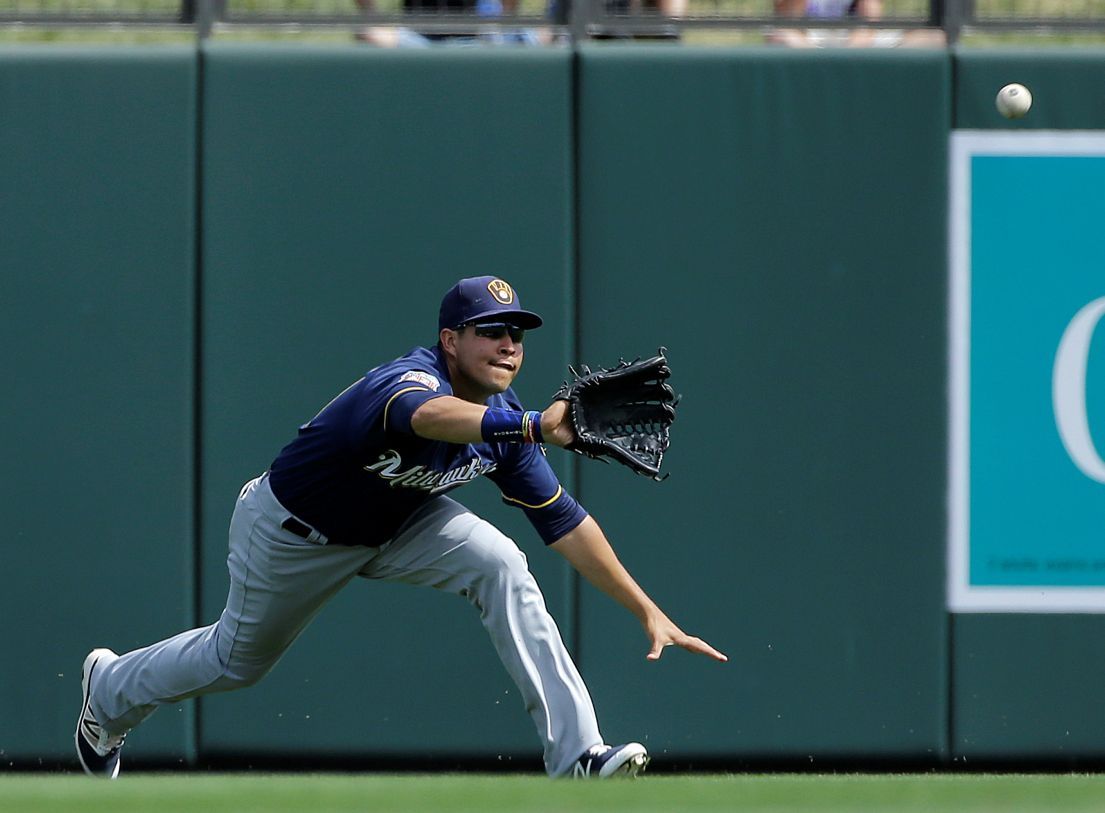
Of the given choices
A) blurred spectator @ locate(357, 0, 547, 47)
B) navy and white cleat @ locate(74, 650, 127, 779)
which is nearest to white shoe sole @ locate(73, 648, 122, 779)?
navy and white cleat @ locate(74, 650, 127, 779)

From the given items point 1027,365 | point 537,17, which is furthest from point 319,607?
point 1027,365

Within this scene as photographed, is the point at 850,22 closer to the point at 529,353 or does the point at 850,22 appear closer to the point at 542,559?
the point at 529,353

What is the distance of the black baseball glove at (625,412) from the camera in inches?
Result: 165

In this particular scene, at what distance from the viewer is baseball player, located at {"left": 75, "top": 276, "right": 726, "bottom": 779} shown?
4.53m

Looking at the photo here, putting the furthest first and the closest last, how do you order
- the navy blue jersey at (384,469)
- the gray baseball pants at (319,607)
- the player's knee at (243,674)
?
the player's knee at (243,674) < the gray baseball pants at (319,607) < the navy blue jersey at (384,469)

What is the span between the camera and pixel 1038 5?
588 cm

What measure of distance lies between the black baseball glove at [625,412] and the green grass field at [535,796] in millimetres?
790

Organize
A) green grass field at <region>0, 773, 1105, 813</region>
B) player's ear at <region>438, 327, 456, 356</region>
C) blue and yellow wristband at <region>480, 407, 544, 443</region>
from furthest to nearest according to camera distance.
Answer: player's ear at <region>438, 327, 456, 356</region> < blue and yellow wristband at <region>480, 407, 544, 443</region> < green grass field at <region>0, 773, 1105, 813</region>

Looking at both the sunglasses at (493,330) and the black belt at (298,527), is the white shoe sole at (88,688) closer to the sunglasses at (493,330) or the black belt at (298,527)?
the black belt at (298,527)

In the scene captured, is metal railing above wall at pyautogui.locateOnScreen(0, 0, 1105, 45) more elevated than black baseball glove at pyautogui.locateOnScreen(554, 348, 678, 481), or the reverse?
metal railing above wall at pyautogui.locateOnScreen(0, 0, 1105, 45)

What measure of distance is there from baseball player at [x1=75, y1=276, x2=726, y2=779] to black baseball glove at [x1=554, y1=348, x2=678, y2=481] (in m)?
0.35

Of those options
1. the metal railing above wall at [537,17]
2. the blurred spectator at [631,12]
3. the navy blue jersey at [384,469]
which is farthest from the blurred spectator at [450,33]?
the navy blue jersey at [384,469]

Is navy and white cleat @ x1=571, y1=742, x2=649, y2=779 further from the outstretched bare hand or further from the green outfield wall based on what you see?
the green outfield wall

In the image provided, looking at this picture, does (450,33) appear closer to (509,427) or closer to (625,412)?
(625,412)
